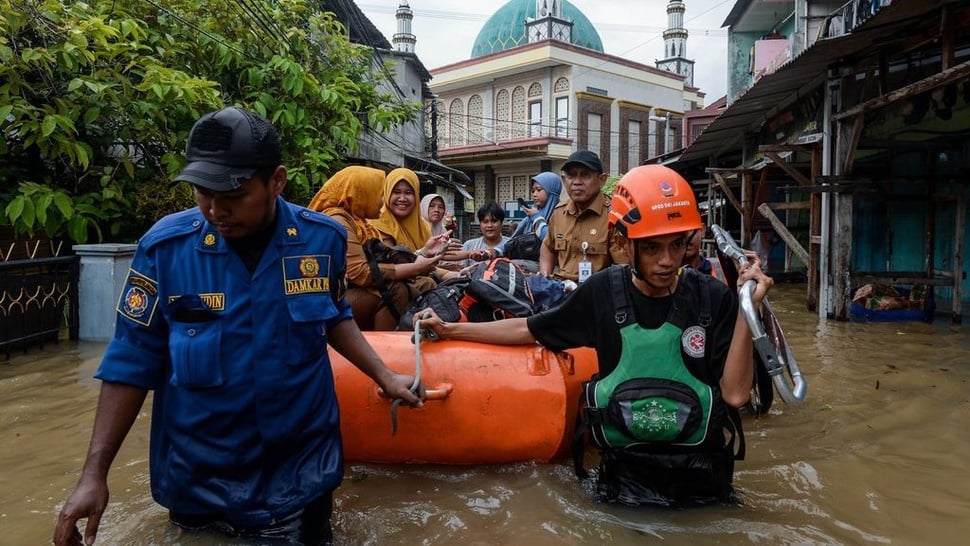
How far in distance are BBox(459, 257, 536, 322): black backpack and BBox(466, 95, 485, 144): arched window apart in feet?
88.7

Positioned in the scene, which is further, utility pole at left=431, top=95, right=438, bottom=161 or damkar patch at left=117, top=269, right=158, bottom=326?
utility pole at left=431, top=95, right=438, bottom=161

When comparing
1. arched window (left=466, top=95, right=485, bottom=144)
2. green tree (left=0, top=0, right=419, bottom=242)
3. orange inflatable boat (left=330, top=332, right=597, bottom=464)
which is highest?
arched window (left=466, top=95, right=485, bottom=144)

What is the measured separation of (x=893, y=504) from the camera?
113 inches

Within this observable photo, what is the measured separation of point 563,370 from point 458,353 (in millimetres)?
479

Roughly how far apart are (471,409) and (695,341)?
108cm

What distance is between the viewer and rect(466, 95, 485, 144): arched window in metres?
29.8

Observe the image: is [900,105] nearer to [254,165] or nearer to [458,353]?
[458,353]

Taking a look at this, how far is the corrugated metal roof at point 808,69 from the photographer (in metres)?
5.71

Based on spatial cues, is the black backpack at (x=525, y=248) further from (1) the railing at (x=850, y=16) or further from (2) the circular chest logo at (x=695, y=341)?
(1) the railing at (x=850, y=16)

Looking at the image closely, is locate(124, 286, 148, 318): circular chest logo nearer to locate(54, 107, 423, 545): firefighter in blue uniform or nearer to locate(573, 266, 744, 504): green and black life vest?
locate(54, 107, 423, 545): firefighter in blue uniform

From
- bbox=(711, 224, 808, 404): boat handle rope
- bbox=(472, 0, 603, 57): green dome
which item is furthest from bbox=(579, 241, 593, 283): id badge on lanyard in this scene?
bbox=(472, 0, 603, 57): green dome

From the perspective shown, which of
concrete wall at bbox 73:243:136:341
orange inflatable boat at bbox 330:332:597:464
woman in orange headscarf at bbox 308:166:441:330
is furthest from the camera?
concrete wall at bbox 73:243:136:341

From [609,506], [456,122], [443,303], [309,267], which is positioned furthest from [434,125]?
[309,267]

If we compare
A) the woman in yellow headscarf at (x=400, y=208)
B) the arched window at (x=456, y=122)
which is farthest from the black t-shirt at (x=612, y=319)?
the arched window at (x=456, y=122)
